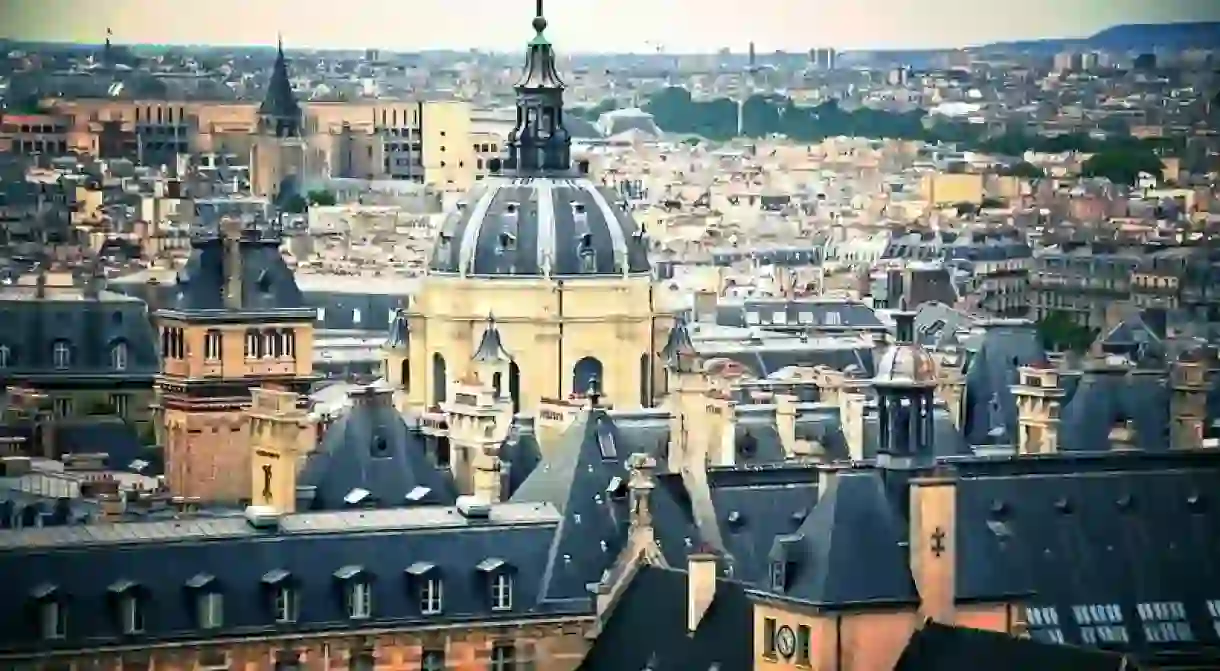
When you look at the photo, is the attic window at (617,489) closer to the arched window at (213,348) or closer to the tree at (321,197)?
the arched window at (213,348)

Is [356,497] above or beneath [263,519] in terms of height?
beneath

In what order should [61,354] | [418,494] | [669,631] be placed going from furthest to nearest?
[61,354] → [418,494] → [669,631]

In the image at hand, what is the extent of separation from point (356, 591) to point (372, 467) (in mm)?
10855

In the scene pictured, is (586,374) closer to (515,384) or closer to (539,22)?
(515,384)

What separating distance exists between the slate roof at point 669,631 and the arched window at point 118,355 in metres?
36.1

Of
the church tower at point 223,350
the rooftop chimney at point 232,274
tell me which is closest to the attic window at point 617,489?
the church tower at point 223,350

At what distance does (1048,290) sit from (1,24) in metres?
48.0

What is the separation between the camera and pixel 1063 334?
113625 millimetres

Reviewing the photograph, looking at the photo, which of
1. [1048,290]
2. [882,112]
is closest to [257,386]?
[1048,290]

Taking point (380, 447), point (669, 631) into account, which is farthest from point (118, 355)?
point (669, 631)

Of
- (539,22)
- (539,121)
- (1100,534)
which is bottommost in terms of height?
(1100,534)

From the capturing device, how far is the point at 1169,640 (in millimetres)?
59531

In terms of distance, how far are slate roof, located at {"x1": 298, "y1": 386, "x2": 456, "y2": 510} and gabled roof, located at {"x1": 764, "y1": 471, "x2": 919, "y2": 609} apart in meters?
15.1

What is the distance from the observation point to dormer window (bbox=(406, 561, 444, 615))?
5538 cm
